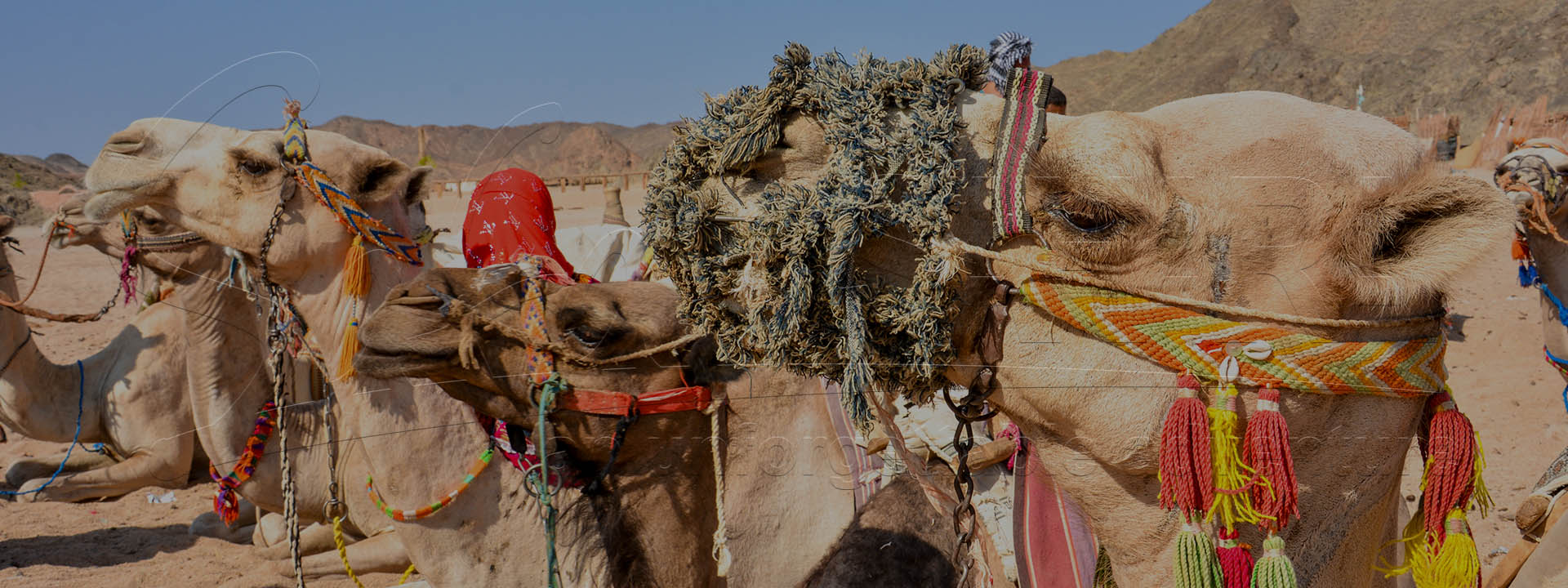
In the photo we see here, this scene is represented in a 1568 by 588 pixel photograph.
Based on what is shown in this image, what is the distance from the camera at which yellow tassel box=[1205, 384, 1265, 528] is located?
152 centimetres

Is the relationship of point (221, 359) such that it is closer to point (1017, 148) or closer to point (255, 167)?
point (255, 167)

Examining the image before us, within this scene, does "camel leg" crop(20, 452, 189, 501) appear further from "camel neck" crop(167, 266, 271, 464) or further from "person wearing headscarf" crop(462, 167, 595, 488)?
"person wearing headscarf" crop(462, 167, 595, 488)

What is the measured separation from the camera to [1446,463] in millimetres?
1664

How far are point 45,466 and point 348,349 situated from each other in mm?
6329

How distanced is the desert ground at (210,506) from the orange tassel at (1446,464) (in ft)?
12.6

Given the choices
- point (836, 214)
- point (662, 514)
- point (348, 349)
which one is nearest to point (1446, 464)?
point (836, 214)

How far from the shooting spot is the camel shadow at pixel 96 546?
743cm

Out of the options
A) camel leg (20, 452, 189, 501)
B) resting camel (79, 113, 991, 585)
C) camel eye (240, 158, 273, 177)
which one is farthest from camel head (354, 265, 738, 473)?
camel leg (20, 452, 189, 501)

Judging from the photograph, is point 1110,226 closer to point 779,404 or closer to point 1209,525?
point 1209,525

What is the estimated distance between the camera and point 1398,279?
1.50m

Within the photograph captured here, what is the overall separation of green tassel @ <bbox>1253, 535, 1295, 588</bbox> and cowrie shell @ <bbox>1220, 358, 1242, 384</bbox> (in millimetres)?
291

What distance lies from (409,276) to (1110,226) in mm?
3083

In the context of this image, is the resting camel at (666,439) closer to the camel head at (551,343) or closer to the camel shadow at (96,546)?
the camel head at (551,343)

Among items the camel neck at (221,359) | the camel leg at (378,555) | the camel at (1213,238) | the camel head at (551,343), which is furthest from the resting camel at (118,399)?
the camel at (1213,238)
